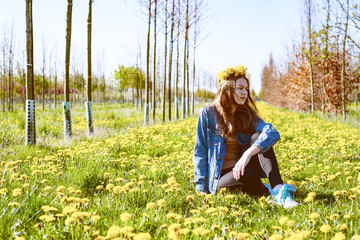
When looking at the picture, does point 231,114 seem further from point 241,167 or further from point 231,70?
point 241,167

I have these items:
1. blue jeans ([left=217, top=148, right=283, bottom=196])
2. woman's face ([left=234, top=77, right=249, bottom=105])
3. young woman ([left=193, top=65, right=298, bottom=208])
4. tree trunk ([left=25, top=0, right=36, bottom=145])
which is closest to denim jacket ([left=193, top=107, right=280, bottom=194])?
young woman ([left=193, top=65, right=298, bottom=208])

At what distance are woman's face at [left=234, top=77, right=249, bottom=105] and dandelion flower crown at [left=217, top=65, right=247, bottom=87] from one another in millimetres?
81

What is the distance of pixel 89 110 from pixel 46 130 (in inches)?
57.2

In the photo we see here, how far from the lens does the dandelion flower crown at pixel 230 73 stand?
10.8ft

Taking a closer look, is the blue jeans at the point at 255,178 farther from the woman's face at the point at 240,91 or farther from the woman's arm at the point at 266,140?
the woman's face at the point at 240,91

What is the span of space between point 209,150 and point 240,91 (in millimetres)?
846

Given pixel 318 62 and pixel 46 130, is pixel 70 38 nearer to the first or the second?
pixel 46 130

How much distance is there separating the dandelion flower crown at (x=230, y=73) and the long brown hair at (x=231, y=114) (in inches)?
1.4

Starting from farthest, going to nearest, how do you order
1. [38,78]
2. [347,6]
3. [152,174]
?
[38,78] → [347,6] → [152,174]

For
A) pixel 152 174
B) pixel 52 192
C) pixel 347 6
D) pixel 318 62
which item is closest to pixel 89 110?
pixel 152 174

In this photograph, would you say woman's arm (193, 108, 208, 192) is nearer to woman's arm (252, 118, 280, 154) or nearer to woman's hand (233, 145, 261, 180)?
woman's hand (233, 145, 261, 180)

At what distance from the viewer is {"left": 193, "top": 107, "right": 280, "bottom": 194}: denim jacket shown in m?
3.27

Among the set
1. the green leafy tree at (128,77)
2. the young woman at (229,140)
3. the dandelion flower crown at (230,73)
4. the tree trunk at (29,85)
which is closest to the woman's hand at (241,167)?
the young woman at (229,140)

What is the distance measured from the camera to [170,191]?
122 inches
